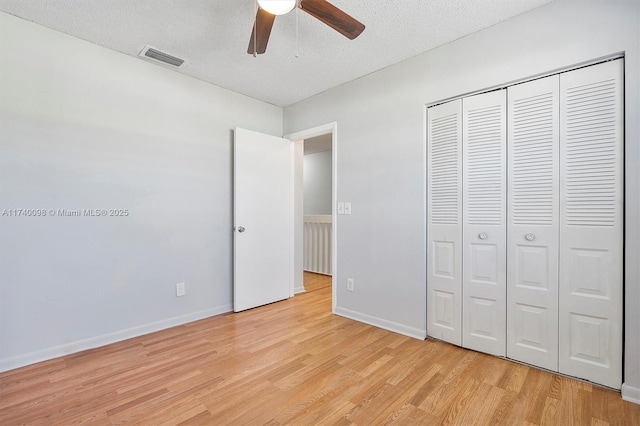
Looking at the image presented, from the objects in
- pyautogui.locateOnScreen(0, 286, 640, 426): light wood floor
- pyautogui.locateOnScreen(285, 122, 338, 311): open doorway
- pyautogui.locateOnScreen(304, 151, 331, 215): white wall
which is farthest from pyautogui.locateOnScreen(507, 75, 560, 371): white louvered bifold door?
pyautogui.locateOnScreen(304, 151, 331, 215): white wall

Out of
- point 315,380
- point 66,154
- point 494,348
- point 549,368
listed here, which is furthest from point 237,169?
point 549,368

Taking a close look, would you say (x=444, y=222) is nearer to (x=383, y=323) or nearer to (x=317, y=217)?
(x=383, y=323)

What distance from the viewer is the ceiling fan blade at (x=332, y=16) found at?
1558 millimetres

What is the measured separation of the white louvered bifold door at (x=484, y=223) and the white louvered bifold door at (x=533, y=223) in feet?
0.18

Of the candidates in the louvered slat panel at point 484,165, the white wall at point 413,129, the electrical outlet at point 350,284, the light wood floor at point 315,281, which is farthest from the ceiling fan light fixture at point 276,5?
the light wood floor at point 315,281

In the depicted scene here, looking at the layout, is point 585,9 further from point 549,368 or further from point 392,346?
point 392,346

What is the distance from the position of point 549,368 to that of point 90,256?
3436 mm

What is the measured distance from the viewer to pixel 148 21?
83.5 inches

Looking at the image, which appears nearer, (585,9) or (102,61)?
(585,9)

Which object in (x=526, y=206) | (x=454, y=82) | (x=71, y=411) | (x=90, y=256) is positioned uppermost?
(x=454, y=82)

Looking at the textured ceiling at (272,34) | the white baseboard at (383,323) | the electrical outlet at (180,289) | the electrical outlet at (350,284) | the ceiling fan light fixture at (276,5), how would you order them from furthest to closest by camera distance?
the electrical outlet at (350,284), the electrical outlet at (180,289), the white baseboard at (383,323), the textured ceiling at (272,34), the ceiling fan light fixture at (276,5)

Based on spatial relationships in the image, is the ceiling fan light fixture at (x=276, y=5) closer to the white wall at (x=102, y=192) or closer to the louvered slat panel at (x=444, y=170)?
the louvered slat panel at (x=444, y=170)

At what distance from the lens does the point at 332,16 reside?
1646 millimetres

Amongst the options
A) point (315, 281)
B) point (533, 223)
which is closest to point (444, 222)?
point (533, 223)
